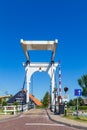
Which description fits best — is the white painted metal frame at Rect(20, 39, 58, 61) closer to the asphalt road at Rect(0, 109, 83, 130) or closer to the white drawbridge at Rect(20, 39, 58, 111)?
the white drawbridge at Rect(20, 39, 58, 111)

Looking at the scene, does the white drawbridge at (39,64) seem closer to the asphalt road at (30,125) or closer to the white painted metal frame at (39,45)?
the white painted metal frame at (39,45)

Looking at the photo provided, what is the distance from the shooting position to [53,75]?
68188mm

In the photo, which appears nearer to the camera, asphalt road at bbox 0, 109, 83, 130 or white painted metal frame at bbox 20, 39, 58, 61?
asphalt road at bbox 0, 109, 83, 130

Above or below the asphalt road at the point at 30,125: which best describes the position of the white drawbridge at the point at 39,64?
above

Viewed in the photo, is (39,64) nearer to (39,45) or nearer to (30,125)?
(39,45)

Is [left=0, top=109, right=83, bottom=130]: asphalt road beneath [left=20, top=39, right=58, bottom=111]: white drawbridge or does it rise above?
beneath

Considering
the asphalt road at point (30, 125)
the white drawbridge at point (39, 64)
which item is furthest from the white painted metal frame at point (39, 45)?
the asphalt road at point (30, 125)

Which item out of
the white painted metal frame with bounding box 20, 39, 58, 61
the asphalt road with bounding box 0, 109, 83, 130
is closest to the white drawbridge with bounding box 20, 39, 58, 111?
the white painted metal frame with bounding box 20, 39, 58, 61

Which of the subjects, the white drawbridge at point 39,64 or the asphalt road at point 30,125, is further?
the white drawbridge at point 39,64

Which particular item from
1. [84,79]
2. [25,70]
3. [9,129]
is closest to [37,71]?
[25,70]

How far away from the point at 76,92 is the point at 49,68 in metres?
36.4

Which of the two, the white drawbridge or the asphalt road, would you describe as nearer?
the asphalt road

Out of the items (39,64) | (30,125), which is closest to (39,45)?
(39,64)

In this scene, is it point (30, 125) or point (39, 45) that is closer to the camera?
point (30, 125)
